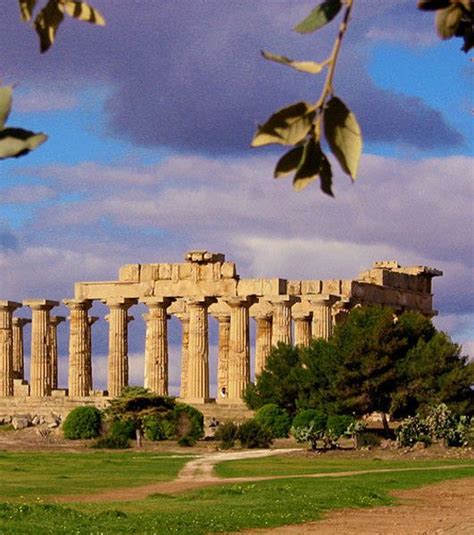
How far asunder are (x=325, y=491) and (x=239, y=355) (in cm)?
4143

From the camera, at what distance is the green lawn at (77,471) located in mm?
40031

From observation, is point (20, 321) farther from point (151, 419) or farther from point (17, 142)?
point (17, 142)

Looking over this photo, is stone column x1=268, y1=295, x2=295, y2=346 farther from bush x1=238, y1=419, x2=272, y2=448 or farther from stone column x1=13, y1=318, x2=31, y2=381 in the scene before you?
stone column x1=13, y1=318, x2=31, y2=381

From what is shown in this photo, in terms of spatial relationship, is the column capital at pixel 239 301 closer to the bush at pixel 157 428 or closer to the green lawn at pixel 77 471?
the bush at pixel 157 428

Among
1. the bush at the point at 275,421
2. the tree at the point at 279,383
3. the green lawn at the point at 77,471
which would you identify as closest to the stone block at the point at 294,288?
the tree at the point at 279,383

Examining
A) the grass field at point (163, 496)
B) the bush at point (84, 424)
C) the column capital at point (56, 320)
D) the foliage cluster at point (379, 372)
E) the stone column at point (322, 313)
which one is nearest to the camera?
the grass field at point (163, 496)

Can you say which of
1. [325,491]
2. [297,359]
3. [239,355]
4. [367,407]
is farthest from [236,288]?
[325,491]

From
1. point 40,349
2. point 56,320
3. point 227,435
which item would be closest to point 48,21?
point 227,435

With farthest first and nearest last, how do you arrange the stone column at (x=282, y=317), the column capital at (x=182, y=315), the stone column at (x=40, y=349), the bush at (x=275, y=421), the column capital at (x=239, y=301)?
1. the column capital at (x=182, y=315)
2. the stone column at (x=40, y=349)
3. the column capital at (x=239, y=301)
4. the stone column at (x=282, y=317)
5. the bush at (x=275, y=421)

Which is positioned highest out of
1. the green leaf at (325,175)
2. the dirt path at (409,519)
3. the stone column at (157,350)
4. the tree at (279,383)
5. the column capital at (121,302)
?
the column capital at (121,302)

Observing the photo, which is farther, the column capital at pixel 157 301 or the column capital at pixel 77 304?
the column capital at pixel 77 304

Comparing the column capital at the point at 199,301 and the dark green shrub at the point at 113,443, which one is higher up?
the column capital at the point at 199,301

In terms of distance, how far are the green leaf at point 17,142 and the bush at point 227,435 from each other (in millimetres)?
58277

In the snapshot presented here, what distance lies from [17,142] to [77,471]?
43428 millimetres
